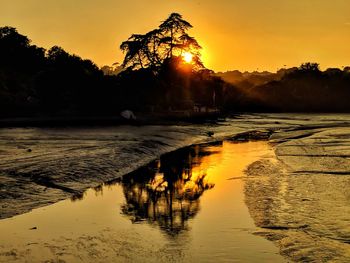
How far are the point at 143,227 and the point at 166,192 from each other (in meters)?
4.71

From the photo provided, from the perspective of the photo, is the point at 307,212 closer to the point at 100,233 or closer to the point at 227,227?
the point at 227,227

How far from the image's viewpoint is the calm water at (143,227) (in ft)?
29.8

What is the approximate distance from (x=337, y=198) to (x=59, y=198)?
27.8 feet

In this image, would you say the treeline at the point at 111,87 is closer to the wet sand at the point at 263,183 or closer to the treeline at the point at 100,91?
the treeline at the point at 100,91

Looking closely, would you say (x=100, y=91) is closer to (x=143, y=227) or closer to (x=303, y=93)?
(x=143, y=227)

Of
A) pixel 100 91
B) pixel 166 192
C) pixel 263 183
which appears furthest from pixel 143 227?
pixel 100 91

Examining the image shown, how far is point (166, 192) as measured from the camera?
15.6 m

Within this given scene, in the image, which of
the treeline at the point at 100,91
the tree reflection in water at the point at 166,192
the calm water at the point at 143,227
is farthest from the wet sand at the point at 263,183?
the treeline at the point at 100,91

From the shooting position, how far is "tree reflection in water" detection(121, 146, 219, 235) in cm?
1195

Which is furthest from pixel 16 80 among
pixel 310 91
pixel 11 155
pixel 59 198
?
pixel 310 91

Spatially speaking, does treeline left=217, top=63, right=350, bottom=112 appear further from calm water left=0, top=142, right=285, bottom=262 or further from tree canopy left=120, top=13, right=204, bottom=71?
calm water left=0, top=142, right=285, bottom=262

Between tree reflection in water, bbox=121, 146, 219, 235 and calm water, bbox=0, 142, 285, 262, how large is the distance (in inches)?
1.0

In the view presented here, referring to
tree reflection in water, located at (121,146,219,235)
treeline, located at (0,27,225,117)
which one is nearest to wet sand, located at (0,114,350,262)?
tree reflection in water, located at (121,146,219,235)

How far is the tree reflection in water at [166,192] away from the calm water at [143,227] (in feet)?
0.08
